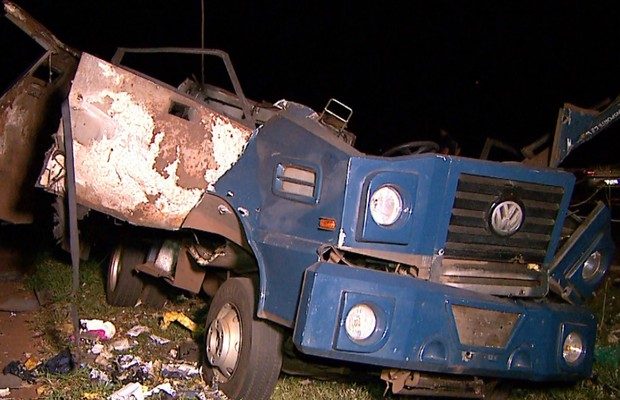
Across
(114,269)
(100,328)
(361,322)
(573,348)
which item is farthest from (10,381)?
(573,348)

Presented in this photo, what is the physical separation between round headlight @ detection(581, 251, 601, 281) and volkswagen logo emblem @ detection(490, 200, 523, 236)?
2.58 ft

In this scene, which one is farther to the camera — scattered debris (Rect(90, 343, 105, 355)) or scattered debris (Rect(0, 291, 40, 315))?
scattered debris (Rect(0, 291, 40, 315))

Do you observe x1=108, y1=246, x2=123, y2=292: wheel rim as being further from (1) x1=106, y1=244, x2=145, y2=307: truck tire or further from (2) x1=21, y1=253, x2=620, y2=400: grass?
(2) x1=21, y1=253, x2=620, y2=400: grass

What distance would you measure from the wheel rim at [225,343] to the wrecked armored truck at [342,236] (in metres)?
0.01

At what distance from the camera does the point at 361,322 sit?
336 cm

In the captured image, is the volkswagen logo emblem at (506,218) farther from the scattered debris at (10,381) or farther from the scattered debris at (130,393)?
the scattered debris at (10,381)

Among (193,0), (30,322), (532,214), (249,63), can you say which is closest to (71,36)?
(193,0)

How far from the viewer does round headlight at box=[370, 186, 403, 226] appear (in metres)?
3.46

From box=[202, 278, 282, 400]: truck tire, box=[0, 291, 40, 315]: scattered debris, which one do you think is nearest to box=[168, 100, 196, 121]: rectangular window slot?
box=[202, 278, 282, 400]: truck tire

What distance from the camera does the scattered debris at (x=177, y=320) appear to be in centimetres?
571

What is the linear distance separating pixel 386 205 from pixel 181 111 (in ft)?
5.07

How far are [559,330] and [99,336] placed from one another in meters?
3.47

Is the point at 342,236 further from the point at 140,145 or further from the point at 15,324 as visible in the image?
the point at 15,324

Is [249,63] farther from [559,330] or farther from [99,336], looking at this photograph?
[559,330]
